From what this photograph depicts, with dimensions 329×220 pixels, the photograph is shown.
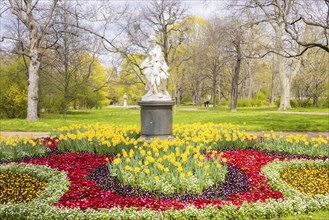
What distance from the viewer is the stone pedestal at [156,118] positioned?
9430 mm

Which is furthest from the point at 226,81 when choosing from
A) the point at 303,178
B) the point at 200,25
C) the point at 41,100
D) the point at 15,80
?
the point at 303,178

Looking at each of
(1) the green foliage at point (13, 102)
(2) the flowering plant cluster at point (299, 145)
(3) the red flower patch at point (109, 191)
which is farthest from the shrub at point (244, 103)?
(3) the red flower patch at point (109, 191)

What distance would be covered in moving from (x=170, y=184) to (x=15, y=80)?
2109 centimetres

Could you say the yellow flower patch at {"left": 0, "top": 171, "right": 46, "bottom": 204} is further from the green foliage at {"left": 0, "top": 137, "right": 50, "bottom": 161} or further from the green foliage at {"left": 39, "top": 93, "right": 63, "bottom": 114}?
the green foliage at {"left": 39, "top": 93, "right": 63, "bottom": 114}

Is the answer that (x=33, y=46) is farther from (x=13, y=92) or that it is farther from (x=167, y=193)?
(x=167, y=193)

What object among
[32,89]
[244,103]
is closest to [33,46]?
[32,89]

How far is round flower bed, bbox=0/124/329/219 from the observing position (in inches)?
189

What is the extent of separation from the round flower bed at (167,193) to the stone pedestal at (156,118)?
165cm

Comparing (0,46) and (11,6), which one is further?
(0,46)

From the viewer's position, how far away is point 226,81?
52.5 m

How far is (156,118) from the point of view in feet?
31.0

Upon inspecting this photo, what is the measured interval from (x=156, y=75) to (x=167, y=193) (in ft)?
16.1

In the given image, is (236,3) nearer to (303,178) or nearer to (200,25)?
(303,178)

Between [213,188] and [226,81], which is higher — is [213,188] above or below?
below
